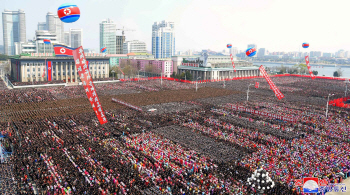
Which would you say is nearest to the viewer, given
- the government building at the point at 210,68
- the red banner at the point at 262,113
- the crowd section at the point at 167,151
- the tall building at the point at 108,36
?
the crowd section at the point at 167,151

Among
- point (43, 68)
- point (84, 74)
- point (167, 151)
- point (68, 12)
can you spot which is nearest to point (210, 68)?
point (43, 68)

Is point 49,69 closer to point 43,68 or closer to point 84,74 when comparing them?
point 43,68

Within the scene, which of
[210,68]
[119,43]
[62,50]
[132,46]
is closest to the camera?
[62,50]

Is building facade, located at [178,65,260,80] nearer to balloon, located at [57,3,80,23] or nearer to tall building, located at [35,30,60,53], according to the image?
tall building, located at [35,30,60,53]

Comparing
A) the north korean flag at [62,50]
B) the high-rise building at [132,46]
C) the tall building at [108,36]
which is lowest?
the north korean flag at [62,50]

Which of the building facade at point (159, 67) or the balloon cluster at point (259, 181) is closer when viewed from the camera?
the balloon cluster at point (259, 181)

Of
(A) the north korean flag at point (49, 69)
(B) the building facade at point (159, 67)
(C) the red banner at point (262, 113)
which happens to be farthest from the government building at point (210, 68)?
(C) the red banner at point (262, 113)

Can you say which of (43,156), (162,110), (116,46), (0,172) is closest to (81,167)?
(43,156)

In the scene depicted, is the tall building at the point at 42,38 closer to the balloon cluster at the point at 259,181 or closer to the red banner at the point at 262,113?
the red banner at the point at 262,113
